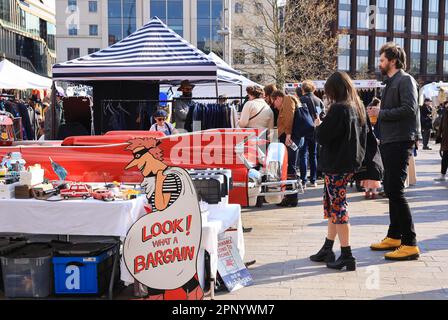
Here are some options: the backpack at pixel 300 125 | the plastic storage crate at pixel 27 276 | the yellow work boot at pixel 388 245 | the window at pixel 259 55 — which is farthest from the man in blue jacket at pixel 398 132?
the window at pixel 259 55

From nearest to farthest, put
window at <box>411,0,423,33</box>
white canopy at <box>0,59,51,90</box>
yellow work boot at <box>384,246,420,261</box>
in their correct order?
yellow work boot at <box>384,246,420,261</box>, white canopy at <box>0,59,51,90</box>, window at <box>411,0,423,33</box>

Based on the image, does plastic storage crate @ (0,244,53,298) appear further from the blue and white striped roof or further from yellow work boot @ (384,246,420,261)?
the blue and white striped roof

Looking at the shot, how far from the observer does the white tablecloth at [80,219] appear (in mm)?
4555

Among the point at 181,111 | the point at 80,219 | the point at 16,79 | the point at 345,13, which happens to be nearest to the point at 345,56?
the point at 345,13

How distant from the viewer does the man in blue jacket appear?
17.9 feet

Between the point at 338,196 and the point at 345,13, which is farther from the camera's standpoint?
the point at 345,13

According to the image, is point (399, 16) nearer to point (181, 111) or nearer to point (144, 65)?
point (181, 111)

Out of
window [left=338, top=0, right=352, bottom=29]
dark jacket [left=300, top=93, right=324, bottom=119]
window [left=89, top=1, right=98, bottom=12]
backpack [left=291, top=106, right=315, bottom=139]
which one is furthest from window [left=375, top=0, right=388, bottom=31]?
backpack [left=291, top=106, right=315, bottom=139]

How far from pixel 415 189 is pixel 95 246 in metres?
7.76

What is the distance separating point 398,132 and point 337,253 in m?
1.50

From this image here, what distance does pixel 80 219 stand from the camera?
15.3ft

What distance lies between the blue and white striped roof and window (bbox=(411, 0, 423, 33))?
71.9 meters
